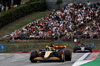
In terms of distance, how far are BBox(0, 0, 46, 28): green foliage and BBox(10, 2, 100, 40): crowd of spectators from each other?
5.20 meters

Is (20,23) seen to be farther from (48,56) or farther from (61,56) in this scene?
(61,56)

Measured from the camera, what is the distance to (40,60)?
51.4ft

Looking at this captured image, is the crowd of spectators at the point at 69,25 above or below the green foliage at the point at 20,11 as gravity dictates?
below

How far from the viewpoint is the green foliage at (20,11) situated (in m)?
41.0

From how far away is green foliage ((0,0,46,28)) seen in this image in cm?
4097

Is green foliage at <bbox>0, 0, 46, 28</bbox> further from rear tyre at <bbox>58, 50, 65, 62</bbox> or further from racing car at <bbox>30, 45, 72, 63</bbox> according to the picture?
rear tyre at <bbox>58, 50, 65, 62</bbox>

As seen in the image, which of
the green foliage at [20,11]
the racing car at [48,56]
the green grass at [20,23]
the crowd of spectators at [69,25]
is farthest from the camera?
the green foliage at [20,11]

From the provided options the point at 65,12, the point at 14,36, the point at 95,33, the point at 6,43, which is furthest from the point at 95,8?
the point at 6,43

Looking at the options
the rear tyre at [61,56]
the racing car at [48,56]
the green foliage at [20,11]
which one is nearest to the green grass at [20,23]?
the green foliage at [20,11]

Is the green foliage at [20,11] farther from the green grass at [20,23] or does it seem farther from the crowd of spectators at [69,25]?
the crowd of spectators at [69,25]

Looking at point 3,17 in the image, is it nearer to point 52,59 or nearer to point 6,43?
point 6,43

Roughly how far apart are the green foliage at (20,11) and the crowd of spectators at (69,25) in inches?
205

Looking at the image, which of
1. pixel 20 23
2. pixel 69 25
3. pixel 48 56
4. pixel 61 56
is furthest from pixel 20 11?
pixel 61 56

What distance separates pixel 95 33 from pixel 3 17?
49.2 feet
